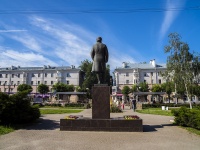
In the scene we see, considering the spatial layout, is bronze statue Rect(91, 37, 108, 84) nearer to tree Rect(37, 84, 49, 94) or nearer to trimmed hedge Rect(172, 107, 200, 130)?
trimmed hedge Rect(172, 107, 200, 130)

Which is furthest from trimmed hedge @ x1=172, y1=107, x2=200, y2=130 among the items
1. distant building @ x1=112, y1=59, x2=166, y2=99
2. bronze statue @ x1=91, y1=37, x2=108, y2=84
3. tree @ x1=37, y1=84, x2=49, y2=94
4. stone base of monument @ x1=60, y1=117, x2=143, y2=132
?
distant building @ x1=112, y1=59, x2=166, y2=99

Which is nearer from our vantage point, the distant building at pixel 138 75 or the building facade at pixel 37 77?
the distant building at pixel 138 75

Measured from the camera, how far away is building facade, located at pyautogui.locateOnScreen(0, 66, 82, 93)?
66000 mm

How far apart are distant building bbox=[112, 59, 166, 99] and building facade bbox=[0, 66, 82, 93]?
13913 mm

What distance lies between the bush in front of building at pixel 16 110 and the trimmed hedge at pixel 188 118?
26.6 feet

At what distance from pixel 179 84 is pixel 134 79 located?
36798 millimetres

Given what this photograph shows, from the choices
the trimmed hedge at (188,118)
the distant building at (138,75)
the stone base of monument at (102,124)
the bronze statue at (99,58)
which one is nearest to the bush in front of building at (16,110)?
the stone base of monument at (102,124)

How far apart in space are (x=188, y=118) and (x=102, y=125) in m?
4.67

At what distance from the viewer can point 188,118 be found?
9914 millimetres

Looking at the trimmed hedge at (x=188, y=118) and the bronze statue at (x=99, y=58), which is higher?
the bronze statue at (x=99, y=58)

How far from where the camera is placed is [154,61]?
65875mm

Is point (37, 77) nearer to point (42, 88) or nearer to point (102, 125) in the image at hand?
point (42, 88)

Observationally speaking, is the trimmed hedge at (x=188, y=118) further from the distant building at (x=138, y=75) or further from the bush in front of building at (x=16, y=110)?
the distant building at (x=138, y=75)

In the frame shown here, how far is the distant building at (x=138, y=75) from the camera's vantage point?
6318 cm
